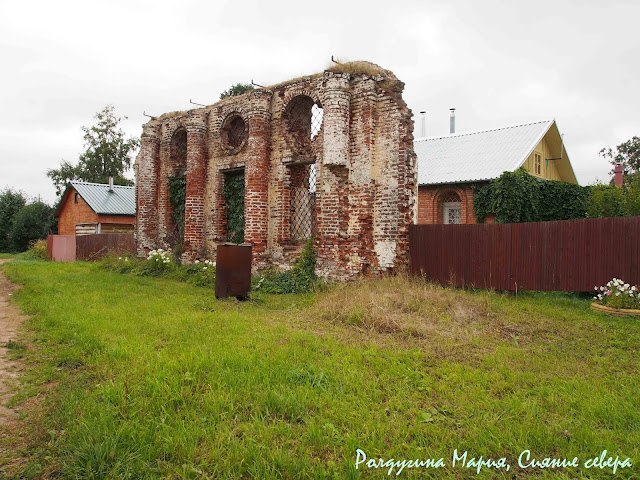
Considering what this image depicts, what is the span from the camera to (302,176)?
12.6 m

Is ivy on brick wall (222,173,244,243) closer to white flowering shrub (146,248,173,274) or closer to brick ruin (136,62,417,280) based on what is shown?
brick ruin (136,62,417,280)

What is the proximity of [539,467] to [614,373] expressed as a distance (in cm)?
243

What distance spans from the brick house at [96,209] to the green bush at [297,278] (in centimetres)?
2048

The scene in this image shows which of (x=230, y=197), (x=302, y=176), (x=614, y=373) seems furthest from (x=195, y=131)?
(x=614, y=373)

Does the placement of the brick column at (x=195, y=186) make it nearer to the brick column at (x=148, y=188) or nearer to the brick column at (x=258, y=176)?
the brick column at (x=258, y=176)

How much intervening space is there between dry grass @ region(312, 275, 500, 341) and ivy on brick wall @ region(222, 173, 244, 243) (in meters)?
5.41

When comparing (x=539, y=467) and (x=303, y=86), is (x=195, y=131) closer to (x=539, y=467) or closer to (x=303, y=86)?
(x=303, y=86)

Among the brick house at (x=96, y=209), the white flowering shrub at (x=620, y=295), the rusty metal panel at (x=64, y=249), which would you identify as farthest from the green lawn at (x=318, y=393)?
the brick house at (x=96, y=209)

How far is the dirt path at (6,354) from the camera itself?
12.3 ft

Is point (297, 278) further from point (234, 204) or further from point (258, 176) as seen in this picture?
point (234, 204)

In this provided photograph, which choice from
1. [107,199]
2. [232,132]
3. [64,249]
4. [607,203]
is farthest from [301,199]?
[107,199]

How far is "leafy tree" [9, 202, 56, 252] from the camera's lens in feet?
111

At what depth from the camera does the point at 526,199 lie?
17.6 meters

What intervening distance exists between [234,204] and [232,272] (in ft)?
17.3
